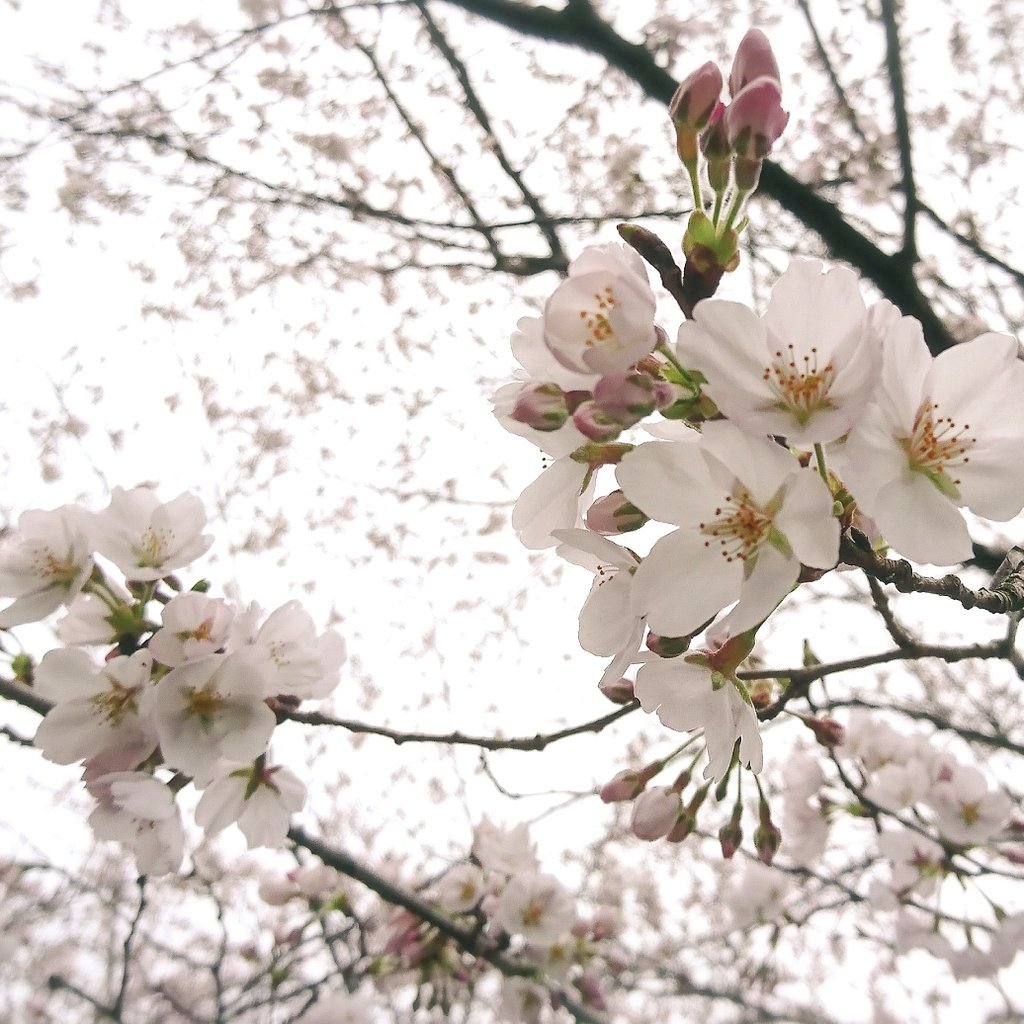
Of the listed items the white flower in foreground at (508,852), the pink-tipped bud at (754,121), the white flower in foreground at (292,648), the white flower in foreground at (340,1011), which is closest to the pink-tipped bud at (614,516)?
the pink-tipped bud at (754,121)

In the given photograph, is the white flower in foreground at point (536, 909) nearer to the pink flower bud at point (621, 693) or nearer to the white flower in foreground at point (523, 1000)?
the white flower in foreground at point (523, 1000)

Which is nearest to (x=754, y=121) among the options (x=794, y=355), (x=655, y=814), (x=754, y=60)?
(x=754, y=60)

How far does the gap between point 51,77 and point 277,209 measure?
4.54 ft

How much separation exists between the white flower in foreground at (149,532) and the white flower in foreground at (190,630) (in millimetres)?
201

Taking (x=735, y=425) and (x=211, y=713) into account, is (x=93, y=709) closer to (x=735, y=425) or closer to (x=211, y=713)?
(x=211, y=713)

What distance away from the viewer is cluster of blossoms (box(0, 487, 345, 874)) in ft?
4.21

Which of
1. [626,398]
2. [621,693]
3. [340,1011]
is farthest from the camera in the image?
[340,1011]

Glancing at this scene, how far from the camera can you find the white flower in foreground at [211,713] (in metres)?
1.25

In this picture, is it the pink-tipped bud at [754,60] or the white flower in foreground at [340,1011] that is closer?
the pink-tipped bud at [754,60]

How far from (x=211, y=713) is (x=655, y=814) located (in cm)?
80

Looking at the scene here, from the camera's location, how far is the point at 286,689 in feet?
4.88

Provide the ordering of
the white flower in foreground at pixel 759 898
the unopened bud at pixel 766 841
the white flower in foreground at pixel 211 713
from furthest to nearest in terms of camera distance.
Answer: the white flower in foreground at pixel 759 898, the unopened bud at pixel 766 841, the white flower in foreground at pixel 211 713

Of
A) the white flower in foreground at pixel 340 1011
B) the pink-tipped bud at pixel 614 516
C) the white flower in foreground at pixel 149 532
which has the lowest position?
the white flower in foreground at pixel 340 1011

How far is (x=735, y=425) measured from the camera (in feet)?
2.43
